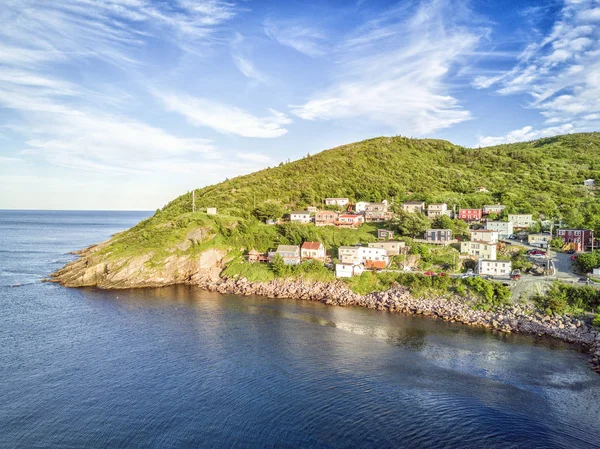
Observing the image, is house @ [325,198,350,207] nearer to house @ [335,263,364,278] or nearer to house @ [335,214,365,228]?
house @ [335,214,365,228]

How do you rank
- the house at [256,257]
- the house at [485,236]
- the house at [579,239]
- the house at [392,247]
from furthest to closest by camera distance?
the house at [256,257] < the house at [392,247] < the house at [485,236] < the house at [579,239]

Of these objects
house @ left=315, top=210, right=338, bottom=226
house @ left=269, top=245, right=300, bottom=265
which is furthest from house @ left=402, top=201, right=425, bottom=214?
house @ left=269, top=245, right=300, bottom=265

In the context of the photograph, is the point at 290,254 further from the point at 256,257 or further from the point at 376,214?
the point at 376,214

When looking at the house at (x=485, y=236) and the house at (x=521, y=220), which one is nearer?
the house at (x=485, y=236)

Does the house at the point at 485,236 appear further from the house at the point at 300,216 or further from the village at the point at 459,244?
the house at the point at 300,216

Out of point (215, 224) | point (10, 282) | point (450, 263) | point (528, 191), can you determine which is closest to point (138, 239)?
point (215, 224)

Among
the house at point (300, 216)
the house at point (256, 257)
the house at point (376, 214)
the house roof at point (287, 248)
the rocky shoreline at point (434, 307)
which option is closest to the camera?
the rocky shoreline at point (434, 307)

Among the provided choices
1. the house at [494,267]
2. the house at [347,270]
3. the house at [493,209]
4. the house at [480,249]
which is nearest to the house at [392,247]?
the house at [347,270]

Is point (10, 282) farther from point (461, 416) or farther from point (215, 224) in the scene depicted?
point (461, 416)
